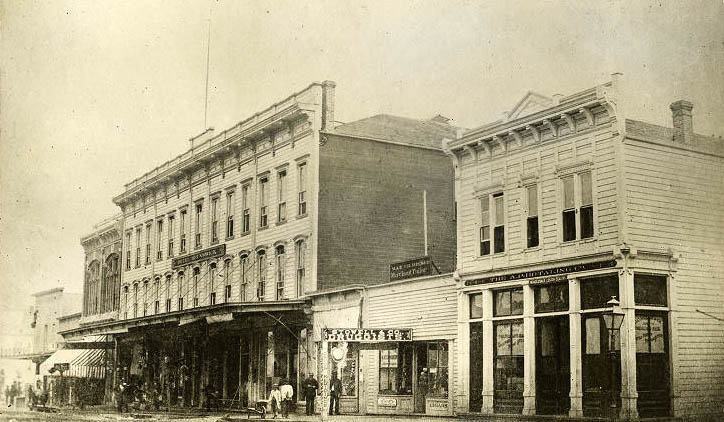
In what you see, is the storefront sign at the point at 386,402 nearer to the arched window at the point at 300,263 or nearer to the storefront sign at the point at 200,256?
the arched window at the point at 300,263

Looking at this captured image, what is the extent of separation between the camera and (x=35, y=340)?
26281 millimetres

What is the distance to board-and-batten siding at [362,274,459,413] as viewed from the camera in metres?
18.9

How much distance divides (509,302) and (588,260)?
260 centimetres

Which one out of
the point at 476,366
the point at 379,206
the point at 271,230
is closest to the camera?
the point at 476,366

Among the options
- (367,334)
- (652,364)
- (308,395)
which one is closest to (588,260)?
(652,364)

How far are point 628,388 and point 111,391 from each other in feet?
68.9

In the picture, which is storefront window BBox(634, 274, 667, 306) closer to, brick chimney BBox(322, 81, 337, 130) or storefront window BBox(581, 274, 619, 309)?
storefront window BBox(581, 274, 619, 309)

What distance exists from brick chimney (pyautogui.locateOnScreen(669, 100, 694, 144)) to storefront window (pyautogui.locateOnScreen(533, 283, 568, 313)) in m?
3.57

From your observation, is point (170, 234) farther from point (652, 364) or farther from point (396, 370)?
point (652, 364)

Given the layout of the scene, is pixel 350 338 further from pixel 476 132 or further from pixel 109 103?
pixel 109 103

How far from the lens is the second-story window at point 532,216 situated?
16.8 m

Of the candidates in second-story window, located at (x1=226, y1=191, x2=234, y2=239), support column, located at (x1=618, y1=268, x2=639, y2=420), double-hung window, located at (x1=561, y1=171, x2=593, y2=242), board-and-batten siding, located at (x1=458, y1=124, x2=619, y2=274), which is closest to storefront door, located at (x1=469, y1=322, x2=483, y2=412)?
board-and-batten siding, located at (x1=458, y1=124, x2=619, y2=274)

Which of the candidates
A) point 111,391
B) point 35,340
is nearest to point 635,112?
point 35,340

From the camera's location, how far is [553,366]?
1638cm
